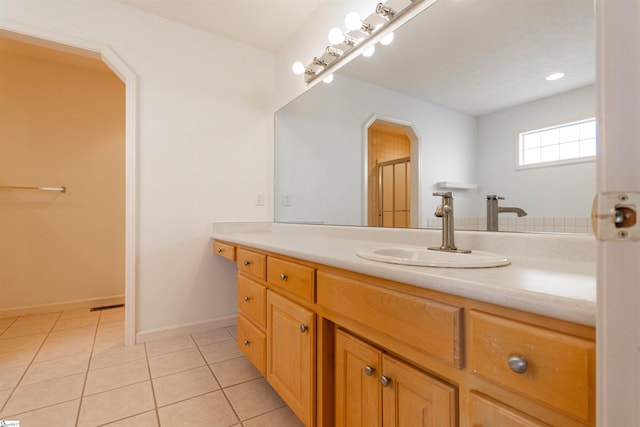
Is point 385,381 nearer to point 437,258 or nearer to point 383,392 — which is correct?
point 383,392

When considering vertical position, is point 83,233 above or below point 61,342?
above

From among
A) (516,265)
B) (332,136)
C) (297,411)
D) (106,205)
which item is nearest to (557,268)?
(516,265)

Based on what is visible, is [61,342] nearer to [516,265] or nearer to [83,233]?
[83,233]

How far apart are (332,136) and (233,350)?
163cm

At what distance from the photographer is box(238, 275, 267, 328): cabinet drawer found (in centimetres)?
146

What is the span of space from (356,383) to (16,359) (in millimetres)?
2210

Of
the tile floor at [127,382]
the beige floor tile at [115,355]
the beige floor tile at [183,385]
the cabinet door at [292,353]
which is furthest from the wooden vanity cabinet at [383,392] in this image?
the beige floor tile at [115,355]

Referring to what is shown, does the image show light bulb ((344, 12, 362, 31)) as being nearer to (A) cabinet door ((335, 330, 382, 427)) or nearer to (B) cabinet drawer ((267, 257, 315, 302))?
(B) cabinet drawer ((267, 257, 315, 302))

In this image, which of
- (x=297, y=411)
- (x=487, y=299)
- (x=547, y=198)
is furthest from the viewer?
(x=297, y=411)

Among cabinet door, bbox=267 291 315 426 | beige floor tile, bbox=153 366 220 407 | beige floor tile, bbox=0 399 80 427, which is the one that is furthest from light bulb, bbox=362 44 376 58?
beige floor tile, bbox=0 399 80 427

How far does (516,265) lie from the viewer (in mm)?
850

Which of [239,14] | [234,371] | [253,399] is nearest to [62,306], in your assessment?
[234,371]

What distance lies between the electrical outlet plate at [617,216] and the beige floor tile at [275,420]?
1.38m

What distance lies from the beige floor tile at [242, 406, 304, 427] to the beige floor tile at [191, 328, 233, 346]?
95cm
